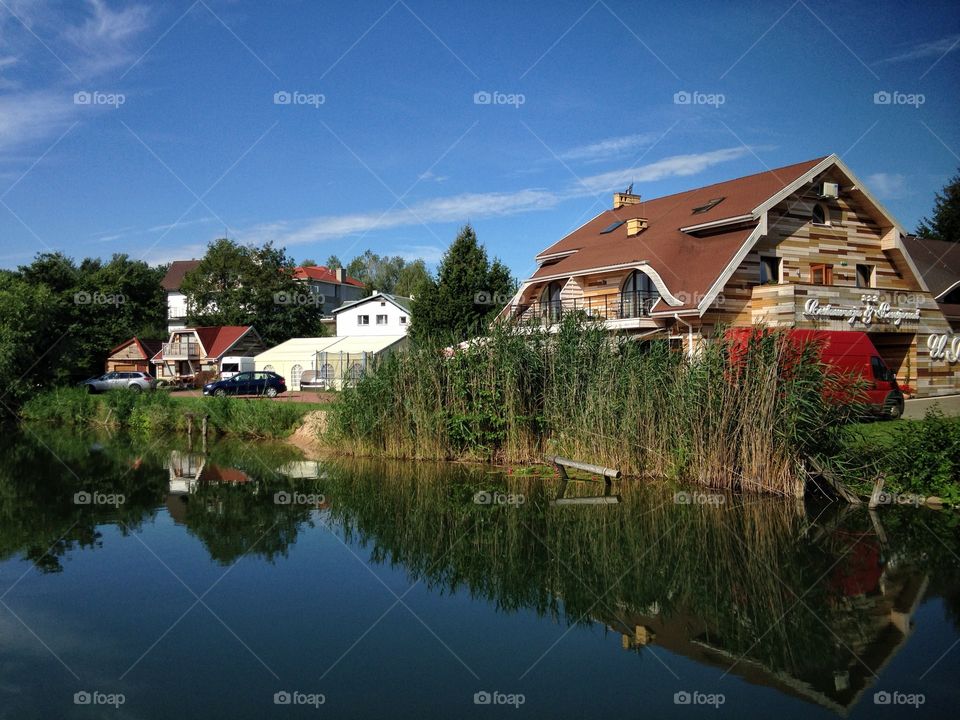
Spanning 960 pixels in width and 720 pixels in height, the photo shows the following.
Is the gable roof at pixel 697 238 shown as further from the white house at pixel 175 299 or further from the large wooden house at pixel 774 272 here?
the white house at pixel 175 299

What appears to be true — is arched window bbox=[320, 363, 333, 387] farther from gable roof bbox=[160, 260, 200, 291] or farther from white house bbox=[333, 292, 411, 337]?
gable roof bbox=[160, 260, 200, 291]

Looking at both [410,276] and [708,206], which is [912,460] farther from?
[410,276]

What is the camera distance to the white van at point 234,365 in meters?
46.8

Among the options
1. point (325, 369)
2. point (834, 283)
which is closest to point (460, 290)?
point (325, 369)

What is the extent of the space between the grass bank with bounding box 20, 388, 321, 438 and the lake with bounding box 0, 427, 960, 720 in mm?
10535

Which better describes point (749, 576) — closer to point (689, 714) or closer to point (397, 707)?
point (689, 714)

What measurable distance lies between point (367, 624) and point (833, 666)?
15.7ft

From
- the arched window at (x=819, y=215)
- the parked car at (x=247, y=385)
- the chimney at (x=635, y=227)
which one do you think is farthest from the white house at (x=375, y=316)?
the arched window at (x=819, y=215)

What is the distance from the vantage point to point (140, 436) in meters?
30.3

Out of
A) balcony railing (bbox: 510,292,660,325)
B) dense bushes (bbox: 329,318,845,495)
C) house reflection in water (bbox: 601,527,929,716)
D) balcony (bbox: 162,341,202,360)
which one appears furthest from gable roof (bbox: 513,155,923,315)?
balcony (bbox: 162,341,202,360)

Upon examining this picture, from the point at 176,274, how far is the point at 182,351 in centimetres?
3030

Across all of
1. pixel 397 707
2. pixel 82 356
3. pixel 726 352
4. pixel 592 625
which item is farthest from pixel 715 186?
pixel 82 356

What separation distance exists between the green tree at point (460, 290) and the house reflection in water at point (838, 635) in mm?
33389

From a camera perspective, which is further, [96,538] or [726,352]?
[726,352]
